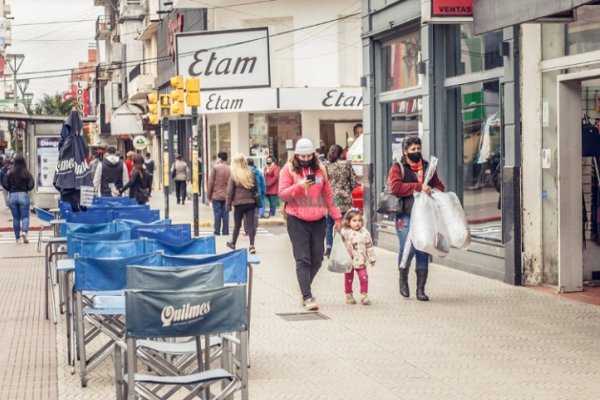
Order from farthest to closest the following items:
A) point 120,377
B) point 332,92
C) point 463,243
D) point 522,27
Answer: point 332,92 < point 522,27 < point 463,243 < point 120,377

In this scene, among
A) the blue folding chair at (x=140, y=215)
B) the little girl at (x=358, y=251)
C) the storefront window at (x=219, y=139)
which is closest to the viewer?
the little girl at (x=358, y=251)

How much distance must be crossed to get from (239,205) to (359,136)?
201 inches

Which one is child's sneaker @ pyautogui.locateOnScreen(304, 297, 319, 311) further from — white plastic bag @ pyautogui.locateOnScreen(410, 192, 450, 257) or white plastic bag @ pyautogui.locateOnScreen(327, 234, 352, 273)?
white plastic bag @ pyautogui.locateOnScreen(410, 192, 450, 257)

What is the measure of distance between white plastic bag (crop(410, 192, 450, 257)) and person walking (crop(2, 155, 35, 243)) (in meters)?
12.2

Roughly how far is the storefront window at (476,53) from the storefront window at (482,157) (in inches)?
9.8

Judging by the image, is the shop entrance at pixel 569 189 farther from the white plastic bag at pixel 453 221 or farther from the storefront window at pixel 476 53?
the storefront window at pixel 476 53

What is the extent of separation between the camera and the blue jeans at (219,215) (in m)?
24.1

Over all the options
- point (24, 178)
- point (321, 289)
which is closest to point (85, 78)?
point (24, 178)

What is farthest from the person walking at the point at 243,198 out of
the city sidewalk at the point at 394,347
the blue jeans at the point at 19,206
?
the blue jeans at the point at 19,206

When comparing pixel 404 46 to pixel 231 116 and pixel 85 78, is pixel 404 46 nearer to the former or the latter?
pixel 231 116

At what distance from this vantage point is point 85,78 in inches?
5817

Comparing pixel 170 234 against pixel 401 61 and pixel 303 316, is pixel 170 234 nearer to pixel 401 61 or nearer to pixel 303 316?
pixel 303 316

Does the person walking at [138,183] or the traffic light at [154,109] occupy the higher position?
the traffic light at [154,109]

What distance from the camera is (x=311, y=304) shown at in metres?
12.7
